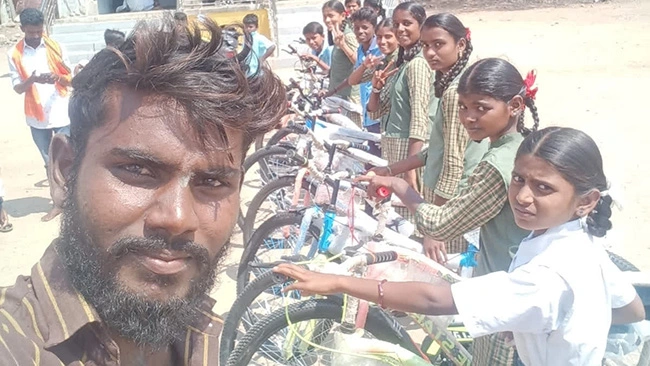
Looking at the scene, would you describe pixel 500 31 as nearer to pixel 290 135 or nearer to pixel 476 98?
pixel 290 135

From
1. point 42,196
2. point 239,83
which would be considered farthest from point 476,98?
point 42,196

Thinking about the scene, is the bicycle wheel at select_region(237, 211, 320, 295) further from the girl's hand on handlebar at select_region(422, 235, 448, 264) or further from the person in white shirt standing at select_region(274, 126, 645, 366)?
the person in white shirt standing at select_region(274, 126, 645, 366)

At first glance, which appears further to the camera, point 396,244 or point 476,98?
point 396,244

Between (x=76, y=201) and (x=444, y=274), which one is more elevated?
(x=76, y=201)

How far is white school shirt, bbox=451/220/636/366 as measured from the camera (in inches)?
78.2

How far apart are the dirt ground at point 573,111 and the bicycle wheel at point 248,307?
0.79 m

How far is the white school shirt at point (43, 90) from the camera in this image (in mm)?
5832

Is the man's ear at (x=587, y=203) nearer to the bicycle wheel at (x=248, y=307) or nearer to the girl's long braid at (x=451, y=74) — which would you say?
the bicycle wheel at (x=248, y=307)

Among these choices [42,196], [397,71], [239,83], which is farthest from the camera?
[42,196]

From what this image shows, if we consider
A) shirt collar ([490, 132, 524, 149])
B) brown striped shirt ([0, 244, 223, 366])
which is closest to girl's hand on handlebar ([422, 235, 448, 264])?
shirt collar ([490, 132, 524, 149])

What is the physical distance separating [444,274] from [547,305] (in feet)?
2.78

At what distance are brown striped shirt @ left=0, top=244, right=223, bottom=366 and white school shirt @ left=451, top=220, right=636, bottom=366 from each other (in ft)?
4.26

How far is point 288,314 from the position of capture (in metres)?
2.84

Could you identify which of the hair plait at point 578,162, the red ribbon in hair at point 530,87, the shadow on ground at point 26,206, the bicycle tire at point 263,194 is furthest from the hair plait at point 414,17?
the shadow on ground at point 26,206
